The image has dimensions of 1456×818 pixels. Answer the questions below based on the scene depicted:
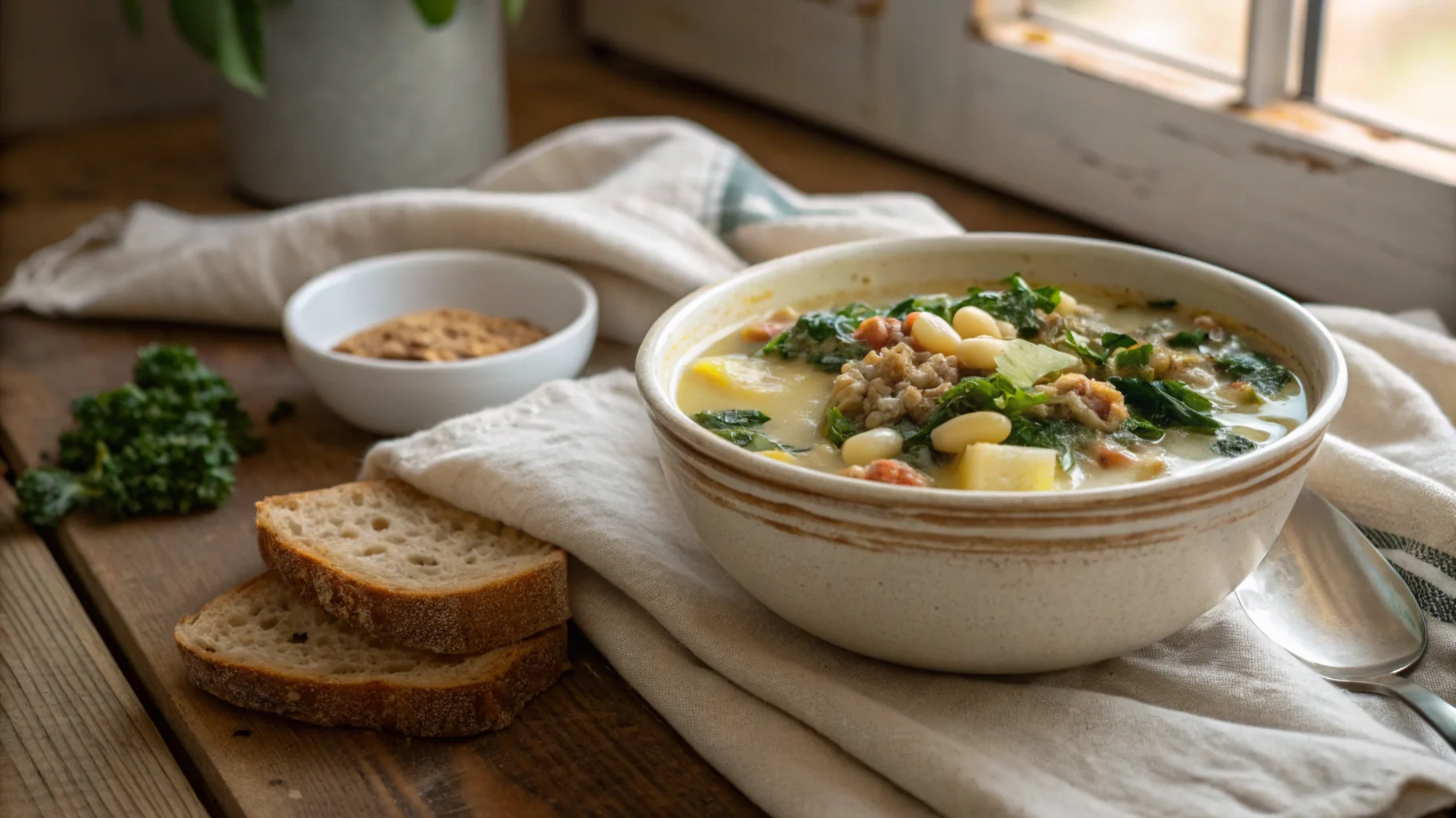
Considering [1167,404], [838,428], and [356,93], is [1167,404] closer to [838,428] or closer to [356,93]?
[838,428]

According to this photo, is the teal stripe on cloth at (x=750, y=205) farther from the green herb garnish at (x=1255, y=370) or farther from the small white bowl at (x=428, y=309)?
the green herb garnish at (x=1255, y=370)

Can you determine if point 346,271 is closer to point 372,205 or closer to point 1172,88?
point 372,205

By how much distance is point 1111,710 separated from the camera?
1.38m

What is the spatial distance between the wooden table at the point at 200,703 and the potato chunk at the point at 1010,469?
0.40m

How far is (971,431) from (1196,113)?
1427 mm

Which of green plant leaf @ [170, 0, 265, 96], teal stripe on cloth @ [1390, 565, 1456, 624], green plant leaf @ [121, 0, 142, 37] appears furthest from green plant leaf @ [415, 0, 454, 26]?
teal stripe on cloth @ [1390, 565, 1456, 624]

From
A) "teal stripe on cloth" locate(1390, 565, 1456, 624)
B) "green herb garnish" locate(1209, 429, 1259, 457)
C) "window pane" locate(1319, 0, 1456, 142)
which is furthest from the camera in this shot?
"window pane" locate(1319, 0, 1456, 142)

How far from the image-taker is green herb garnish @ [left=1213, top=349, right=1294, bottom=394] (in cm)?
159

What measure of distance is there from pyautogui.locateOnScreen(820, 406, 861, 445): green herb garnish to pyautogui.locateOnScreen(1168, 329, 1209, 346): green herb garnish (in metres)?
0.44

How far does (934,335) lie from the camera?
155 cm

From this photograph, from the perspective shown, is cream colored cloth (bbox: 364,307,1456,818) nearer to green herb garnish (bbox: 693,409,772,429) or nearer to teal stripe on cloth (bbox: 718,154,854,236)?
green herb garnish (bbox: 693,409,772,429)

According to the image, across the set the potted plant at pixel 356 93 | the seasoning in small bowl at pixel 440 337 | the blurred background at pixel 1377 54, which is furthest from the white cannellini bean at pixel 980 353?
the potted plant at pixel 356 93

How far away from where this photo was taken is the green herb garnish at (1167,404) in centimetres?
150

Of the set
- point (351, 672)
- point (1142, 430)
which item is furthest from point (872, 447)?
point (351, 672)
